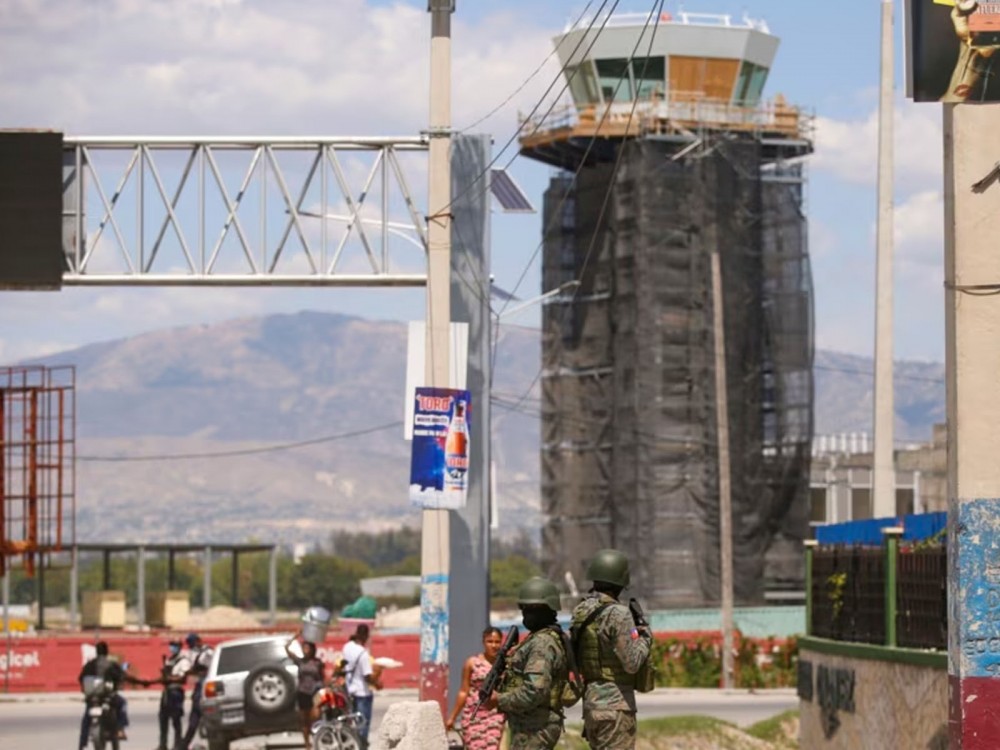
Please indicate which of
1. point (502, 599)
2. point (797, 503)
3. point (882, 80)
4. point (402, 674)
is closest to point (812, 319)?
point (797, 503)

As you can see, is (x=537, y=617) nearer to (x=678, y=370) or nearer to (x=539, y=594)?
(x=539, y=594)

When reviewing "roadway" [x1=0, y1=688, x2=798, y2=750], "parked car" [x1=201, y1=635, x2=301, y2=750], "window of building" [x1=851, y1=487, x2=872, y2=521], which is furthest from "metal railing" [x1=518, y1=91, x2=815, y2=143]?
"parked car" [x1=201, y1=635, x2=301, y2=750]

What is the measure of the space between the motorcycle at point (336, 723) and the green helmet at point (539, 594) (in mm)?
10368

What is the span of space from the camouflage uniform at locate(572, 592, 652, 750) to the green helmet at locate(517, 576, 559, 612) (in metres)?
0.21

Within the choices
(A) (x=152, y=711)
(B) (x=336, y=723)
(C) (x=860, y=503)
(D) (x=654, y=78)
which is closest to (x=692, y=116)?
(D) (x=654, y=78)

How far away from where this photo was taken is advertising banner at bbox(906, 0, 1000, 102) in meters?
14.7

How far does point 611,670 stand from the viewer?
1358 cm

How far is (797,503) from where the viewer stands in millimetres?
80500

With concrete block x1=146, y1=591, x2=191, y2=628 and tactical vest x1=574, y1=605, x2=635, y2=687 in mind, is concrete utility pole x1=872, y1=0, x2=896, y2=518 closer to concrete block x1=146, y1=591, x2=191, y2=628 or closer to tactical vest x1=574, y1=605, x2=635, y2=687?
tactical vest x1=574, y1=605, x2=635, y2=687

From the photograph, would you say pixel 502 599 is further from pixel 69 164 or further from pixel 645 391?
pixel 69 164

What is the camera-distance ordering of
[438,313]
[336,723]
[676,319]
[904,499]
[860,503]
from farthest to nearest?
[904,499] < [860,503] < [676,319] < [438,313] < [336,723]

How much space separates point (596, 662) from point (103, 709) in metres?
14.7

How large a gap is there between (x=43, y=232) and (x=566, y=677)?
748 inches

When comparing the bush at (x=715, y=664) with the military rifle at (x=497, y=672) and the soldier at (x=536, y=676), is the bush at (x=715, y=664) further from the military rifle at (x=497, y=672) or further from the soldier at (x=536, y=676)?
the soldier at (x=536, y=676)
